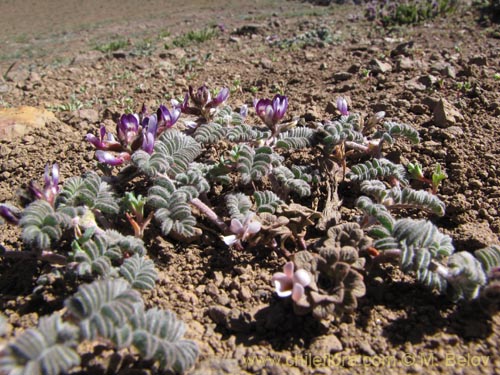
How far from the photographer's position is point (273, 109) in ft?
9.80

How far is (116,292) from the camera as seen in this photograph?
1.79 m

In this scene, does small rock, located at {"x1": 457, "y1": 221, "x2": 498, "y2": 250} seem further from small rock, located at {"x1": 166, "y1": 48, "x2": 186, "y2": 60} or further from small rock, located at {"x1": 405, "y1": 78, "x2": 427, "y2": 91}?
small rock, located at {"x1": 166, "y1": 48, "x2": 186, "y2": 60}

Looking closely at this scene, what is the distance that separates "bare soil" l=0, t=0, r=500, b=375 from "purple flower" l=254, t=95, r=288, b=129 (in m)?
0.62

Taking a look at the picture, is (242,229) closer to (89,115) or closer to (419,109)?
A: (419,109)

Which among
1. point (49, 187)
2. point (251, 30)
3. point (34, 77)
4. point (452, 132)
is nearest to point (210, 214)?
point (49, 187)

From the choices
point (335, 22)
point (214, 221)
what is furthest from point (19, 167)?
point (335, 22)

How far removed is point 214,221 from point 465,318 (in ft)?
4.48

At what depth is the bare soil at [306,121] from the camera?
6.49 ft

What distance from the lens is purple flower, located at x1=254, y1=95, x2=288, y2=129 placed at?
297 cm

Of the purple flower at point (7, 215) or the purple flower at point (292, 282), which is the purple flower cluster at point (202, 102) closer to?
the purple flower at point (7, 215)

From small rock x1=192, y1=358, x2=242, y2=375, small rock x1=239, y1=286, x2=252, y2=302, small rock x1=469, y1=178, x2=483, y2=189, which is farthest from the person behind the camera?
small rock x1=469, y1=178, x2=483, y2=189

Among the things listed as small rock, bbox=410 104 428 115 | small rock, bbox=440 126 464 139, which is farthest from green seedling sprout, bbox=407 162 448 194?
small rock, bbox=410 104 428 115

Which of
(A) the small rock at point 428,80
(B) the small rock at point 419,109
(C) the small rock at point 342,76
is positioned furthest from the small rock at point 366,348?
(C) the small rock at point 342,76

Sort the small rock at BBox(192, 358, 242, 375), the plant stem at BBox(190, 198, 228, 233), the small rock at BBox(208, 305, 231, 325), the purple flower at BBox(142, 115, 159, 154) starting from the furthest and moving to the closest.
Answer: the purple flower at BBox(142, 115, 159, 154)
the plant stem at BBox(190, 198, 228, 233)
the small rock at BBox(208, 305, 231, 325)
the small rock at BBox(192, 358, 242, 375)
